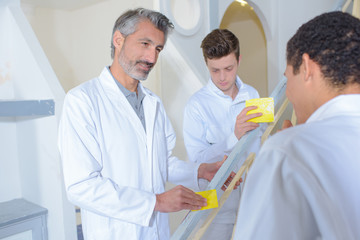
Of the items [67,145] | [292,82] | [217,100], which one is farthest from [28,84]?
[292,82]

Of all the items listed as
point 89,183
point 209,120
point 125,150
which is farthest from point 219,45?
point 89,183

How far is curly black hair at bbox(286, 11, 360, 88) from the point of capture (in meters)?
0.69

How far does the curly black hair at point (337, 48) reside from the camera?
0.69 metres

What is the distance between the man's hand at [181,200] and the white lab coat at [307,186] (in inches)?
21.8

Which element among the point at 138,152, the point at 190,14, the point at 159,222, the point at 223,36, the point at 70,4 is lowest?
the point at 159,222

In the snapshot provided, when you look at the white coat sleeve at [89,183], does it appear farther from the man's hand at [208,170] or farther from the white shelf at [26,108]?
the white shelf at [26,108]

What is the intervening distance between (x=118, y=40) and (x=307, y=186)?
124 centimetres

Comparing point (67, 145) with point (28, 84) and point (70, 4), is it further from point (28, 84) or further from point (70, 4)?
point (70, 4)

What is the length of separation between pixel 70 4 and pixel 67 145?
4.01 m

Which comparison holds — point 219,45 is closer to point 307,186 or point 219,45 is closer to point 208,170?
point 208,170

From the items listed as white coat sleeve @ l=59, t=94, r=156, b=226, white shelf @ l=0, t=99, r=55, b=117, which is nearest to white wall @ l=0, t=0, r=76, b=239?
white shelf @ l=0, t=99, r=55, b=117

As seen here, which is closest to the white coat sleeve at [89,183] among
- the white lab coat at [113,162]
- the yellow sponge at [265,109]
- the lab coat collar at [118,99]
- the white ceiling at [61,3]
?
the white lab coat at [113,162]

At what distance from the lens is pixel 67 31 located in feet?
16.4

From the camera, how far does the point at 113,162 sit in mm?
1391
